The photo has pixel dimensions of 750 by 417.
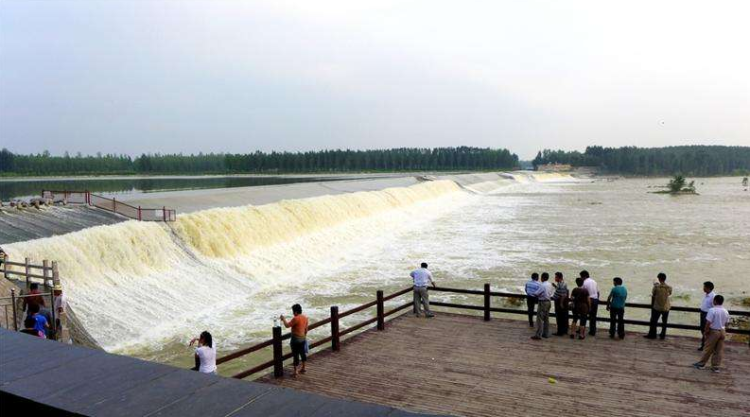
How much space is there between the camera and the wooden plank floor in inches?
307

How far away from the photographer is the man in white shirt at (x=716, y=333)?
9.01 meters

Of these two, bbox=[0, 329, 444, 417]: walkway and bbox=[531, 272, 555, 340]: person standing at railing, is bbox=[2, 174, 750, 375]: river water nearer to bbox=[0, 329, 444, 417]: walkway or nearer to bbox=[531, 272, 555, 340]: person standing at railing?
bbox=[531, 272, 555, 340]: person standing at railing

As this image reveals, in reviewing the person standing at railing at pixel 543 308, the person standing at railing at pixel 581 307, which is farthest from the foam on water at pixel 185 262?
the person standing at railing at pixel 581 307

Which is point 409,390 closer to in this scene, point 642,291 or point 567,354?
point 567,354

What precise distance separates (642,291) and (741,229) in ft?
78.9

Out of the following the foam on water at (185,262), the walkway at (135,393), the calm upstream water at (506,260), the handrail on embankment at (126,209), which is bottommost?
the calm upstream water at (506,260)

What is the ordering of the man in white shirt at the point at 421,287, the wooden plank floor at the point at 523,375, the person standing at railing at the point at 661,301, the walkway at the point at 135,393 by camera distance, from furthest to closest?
1. the man in white shirt at the point at 421,287
2. the person standing at railing at the point at 661,301
3. the wooden plank floor at the point at 523,375
4. the walkway at the point at 135,393

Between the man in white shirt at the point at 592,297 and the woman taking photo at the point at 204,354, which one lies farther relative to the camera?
the man in white shirt at the point at 592,297

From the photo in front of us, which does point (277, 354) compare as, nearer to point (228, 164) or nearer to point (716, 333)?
point (716, 333)

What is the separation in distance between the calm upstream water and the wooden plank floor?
5206 mm

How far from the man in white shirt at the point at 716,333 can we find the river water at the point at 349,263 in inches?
334

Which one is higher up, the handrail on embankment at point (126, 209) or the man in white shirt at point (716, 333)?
the handrail on embankment at point (126, 209)

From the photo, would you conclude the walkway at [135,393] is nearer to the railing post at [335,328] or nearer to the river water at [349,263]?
the railing post at [335,328]

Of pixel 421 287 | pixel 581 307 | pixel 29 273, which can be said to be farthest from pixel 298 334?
pixel 29 273
